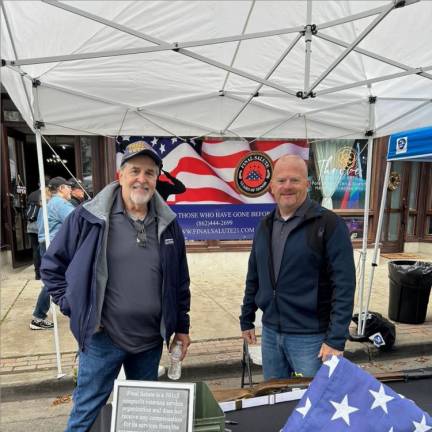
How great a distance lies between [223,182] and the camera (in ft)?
14.9

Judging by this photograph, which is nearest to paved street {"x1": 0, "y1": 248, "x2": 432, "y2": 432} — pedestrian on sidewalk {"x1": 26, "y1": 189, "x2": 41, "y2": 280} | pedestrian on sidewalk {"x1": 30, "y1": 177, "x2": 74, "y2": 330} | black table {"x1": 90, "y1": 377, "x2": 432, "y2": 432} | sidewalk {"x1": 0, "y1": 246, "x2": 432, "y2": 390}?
sidewalk {"x1": 0, "y1": 246, "x2": 432, "y2": 390}

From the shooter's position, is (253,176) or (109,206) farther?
(253,176)

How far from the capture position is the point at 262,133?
158 inches

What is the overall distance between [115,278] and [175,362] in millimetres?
659

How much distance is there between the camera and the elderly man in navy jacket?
194 centimetres

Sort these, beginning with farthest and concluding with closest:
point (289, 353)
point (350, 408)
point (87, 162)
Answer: point (87, 162)
point (289, 353)
point (350, 408)

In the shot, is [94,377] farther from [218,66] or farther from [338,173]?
[338,173]

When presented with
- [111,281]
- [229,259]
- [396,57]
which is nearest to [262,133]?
[396,57]

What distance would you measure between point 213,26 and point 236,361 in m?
3.20

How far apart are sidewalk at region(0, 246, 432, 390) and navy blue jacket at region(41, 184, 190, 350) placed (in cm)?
197

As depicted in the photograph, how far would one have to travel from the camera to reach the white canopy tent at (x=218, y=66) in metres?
2.30

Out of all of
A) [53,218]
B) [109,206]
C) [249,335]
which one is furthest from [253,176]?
[109,206]

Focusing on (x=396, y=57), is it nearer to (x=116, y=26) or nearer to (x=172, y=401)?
(x=116, y=26)

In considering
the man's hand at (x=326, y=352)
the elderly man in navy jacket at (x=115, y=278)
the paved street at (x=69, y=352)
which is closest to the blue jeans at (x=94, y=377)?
the elderly man in navy jacket at (x=115, y=278)
